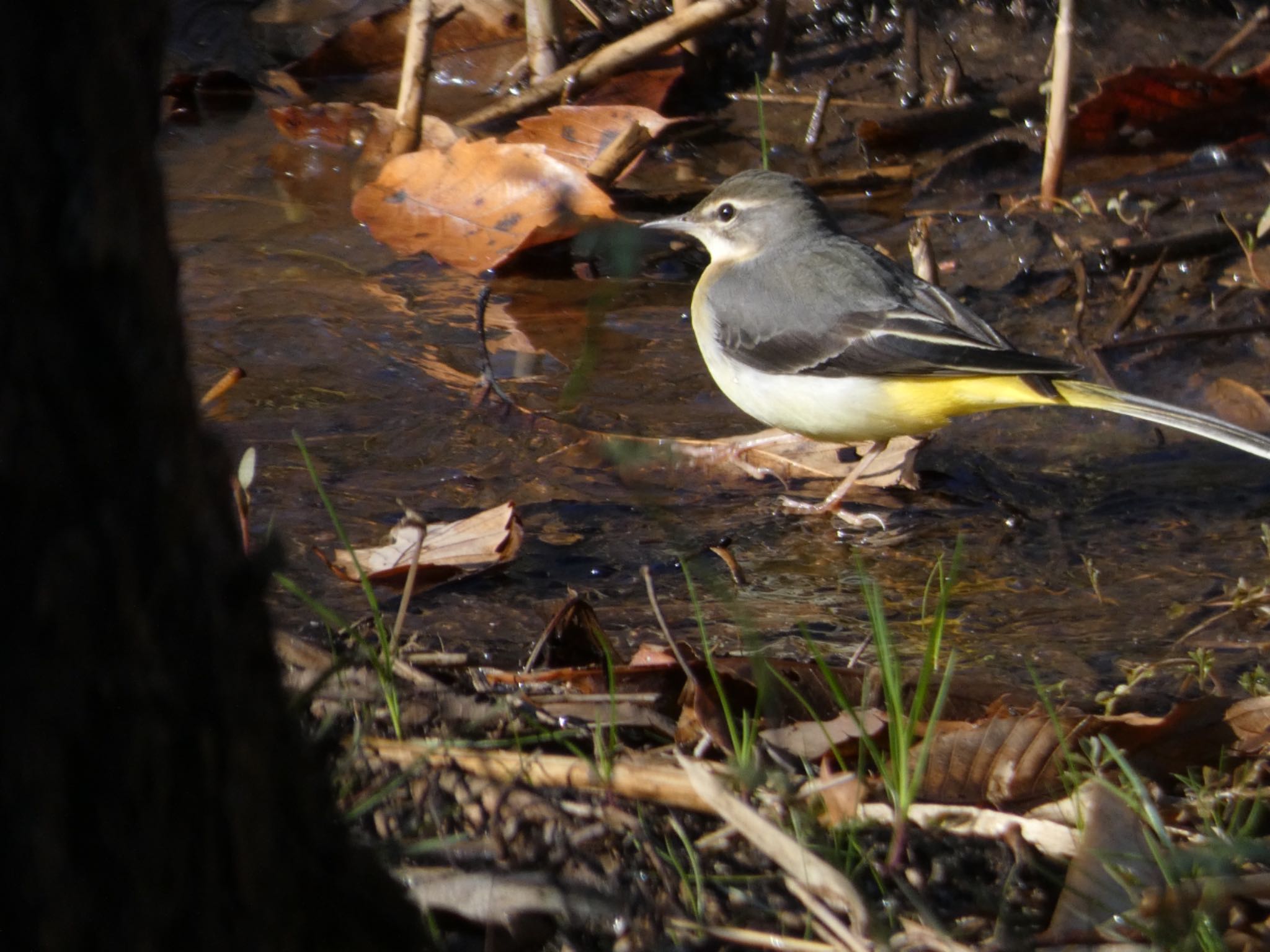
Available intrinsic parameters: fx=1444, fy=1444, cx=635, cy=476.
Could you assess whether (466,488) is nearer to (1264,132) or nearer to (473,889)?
(473,889)

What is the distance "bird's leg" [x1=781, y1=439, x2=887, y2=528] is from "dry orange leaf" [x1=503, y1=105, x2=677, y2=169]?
2.70 meters

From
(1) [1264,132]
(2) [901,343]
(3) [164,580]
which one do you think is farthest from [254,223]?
(3) [164,580]

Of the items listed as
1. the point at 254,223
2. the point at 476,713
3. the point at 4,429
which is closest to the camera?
the point at 4,429

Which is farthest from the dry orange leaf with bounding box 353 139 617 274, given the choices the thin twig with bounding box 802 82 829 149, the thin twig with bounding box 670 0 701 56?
the thin twig with bounding box 802 82 829 149

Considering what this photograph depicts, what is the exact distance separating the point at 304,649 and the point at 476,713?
435mm

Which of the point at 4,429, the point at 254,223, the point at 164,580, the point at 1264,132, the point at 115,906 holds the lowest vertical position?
the point at 254,223

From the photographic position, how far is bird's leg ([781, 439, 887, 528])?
5.62m

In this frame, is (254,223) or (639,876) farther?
(254,223)

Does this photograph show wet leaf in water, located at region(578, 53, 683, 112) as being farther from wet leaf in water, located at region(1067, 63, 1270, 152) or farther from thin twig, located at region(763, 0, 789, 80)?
wet leaf in water, located at region(1067, 63, 1270, 152)

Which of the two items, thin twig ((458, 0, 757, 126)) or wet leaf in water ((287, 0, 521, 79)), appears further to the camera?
wet leaf in water ((287, 0, 521, 79))

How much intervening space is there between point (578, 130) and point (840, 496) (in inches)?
128

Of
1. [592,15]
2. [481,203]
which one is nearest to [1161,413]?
[481,203]

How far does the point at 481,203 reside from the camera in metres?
Result: 7.43

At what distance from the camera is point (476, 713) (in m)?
3.19
